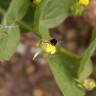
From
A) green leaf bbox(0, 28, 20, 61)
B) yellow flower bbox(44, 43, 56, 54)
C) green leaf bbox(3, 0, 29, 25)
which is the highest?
green leaf bbox(3, 0, 29, 25)

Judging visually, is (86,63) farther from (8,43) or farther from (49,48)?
(8,43)

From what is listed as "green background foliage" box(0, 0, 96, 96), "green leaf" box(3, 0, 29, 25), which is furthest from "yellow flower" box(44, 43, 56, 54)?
"green leaf" box(3, 0, 29, 25)

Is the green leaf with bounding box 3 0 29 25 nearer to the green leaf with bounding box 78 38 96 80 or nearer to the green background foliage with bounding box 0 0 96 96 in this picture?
the green background foliage with bounding box 0 0 96 96

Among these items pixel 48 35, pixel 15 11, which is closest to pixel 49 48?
pixel 48 35

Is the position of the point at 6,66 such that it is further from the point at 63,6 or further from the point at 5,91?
the point at 63,6

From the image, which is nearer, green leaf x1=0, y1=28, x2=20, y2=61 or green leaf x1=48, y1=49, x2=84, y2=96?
green leaf x1=0, y1=28, x2=20, y2=61

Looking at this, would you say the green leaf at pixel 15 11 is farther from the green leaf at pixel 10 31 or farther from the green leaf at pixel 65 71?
the green leaf at pixel 65 71

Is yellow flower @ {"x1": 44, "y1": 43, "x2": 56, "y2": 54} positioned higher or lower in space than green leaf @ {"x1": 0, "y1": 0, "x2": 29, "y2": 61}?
lower
